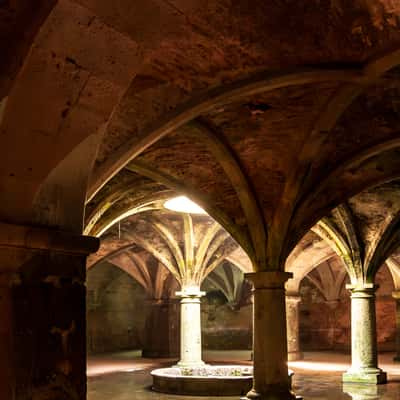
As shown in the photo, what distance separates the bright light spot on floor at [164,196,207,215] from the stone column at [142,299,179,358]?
20.4 ft

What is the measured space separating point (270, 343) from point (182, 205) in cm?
495

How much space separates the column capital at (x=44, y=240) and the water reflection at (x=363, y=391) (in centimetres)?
805

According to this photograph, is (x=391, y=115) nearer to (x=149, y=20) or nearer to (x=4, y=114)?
(x=149, y=20)

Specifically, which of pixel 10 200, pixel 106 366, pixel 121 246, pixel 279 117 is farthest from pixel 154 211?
pixel 10 200

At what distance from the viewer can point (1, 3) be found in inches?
123

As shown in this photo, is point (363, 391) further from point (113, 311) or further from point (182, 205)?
point (113, 311)

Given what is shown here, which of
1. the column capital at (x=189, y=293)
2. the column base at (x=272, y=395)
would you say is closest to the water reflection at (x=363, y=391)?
the column base at (x=272, y=395)

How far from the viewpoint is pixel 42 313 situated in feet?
10.2

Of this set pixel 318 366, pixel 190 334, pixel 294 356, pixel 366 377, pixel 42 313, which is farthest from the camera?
pixel 294 356

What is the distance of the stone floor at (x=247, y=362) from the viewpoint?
34.7ft

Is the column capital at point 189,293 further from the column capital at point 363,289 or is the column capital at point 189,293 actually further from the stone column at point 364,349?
the stone column at point 364,349

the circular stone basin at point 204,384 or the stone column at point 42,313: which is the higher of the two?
the stone column at point 42,313

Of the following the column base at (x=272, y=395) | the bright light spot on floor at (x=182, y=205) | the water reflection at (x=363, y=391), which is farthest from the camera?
the bright light spot on floor at (x=182, y=205)

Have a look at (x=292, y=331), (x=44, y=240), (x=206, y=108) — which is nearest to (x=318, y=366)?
(x=292, y=331)
